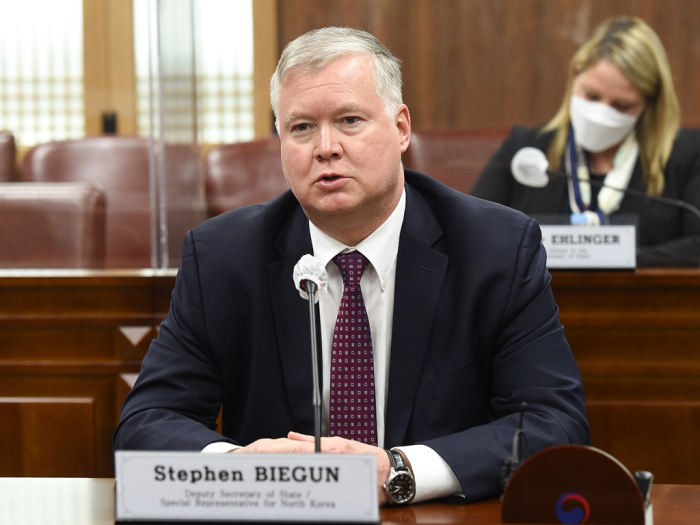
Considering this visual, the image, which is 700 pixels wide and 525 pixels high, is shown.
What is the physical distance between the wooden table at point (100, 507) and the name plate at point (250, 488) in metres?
0.13

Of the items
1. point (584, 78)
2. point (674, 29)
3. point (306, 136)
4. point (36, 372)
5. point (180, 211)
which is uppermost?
point (674, 29)

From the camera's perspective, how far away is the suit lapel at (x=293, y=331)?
4.58 ft

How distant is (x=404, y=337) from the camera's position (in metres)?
1.39

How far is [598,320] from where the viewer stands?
2.21 meters

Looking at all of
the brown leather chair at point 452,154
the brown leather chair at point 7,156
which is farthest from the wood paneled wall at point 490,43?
the brown leather chair at point 7,156

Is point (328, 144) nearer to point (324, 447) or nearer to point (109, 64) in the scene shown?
point (324, 447)

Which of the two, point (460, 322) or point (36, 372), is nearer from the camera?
point (460, 322)

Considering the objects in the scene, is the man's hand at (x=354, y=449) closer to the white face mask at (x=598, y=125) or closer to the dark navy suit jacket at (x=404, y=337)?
the dark navy suit jacket at (x=404, y=337)

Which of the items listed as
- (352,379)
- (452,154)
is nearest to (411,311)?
(352,379)

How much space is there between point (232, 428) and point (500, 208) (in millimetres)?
622

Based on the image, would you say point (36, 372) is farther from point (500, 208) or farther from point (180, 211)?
point (500, 208)

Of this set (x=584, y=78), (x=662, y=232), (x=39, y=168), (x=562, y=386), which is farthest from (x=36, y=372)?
(x=584, y=78)

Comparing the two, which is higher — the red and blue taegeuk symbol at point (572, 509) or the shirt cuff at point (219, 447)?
the red and blue taegeuk symbol at point (572, 509)

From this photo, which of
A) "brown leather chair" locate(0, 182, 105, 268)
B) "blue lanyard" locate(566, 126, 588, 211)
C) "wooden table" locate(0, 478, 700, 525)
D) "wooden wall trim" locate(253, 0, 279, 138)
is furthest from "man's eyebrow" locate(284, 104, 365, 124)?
"wooden wall trim" locate(253, 0, 279, 138)
